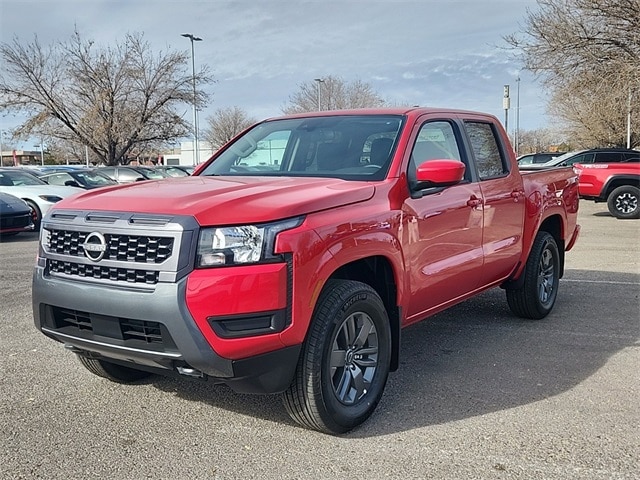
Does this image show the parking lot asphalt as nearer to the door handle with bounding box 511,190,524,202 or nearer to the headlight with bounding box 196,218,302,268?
the headlight with bounding box 196,218,302,268

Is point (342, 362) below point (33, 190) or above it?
below

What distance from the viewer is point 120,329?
310cm

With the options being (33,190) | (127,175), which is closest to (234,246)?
(33,190)

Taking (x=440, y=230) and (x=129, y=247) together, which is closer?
(x=129, y=247)

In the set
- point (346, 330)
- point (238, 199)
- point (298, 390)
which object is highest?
point (238, 199)

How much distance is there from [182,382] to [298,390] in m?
1.30

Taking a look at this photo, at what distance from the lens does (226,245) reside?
2973 millimetres

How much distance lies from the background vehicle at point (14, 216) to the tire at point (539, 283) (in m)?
Result: 9.67

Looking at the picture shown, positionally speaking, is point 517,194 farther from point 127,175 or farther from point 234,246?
point 127,175

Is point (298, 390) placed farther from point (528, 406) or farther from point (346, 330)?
point (528, 406)

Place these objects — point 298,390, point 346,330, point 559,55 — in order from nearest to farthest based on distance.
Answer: point 298,390 < point 346,330 < point 559,55

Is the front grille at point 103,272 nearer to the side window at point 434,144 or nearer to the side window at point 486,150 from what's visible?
the side window at point 434,144

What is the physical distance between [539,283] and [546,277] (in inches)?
12.3

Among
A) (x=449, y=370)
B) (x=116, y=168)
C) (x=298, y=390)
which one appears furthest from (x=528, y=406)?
(x=116, y=168)
